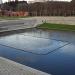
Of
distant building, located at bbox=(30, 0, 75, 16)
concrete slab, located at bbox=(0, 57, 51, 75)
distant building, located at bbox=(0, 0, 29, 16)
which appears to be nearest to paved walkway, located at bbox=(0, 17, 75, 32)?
concrete slab, located at bbox=(0, 57, 51, 75)

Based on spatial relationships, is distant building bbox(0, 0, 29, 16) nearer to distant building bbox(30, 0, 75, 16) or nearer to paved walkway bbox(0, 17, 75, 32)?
distant building bbox(30, 0, 75, 16)

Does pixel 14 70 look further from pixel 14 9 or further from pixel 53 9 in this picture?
pixel 14 9

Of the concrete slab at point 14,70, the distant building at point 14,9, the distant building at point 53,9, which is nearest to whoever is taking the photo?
the concrete slab at point 14,70

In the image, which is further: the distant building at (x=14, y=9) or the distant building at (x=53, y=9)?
the distant building at (x=14, y=9)

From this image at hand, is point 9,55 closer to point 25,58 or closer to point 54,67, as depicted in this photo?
A: point 25,58

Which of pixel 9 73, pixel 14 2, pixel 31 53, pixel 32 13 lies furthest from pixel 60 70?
pixel 14 2

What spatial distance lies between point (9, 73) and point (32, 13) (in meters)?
47.8

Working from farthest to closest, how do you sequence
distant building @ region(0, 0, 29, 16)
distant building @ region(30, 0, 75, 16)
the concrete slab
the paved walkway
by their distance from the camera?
distant building @ region(0, 0, 29, 16)
distant building @ region(30, 0, 75, 16)
the paved walkway
the concrete slab

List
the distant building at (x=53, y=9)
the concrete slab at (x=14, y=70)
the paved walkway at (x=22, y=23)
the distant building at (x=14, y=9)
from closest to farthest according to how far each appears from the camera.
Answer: the concrete slab at (x=14, y=70), the paved walkway at (x=22, y=23), the distant building at (x=53, y=9), the distant building at (x=14, y=9)

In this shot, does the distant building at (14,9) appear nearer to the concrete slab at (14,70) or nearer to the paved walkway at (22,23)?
the paved walkway at (22,23)

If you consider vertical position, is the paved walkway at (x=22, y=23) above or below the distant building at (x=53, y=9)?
below

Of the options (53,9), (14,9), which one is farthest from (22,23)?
(14,9)

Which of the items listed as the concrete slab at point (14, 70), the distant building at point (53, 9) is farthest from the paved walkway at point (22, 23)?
the distant building at point (53, 9)

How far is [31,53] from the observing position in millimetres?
9570
